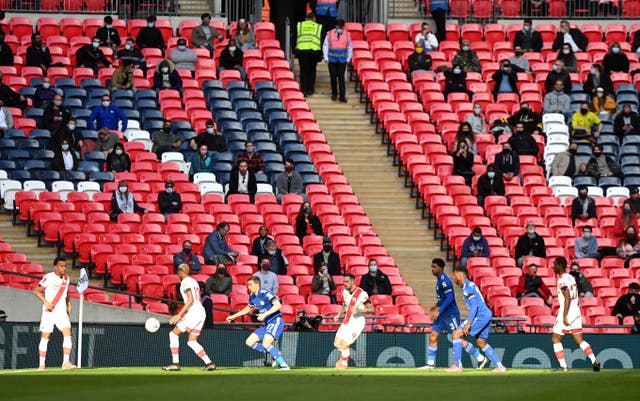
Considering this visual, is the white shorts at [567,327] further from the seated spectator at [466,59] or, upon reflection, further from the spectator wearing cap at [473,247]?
the seated spectator at [466,59]

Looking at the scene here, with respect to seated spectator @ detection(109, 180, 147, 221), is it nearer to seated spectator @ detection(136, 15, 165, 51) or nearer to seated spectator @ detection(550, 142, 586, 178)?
seated spectator @ detection(136, 15, 165, 51)

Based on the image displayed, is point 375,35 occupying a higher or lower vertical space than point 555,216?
higher

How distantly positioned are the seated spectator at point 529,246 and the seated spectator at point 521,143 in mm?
3526

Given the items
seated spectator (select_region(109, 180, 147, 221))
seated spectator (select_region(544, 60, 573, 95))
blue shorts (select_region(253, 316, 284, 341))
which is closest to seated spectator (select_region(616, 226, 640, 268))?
seated spectator (select_region(544, 60, 573, 95))

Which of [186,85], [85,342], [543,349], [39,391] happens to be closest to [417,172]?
[186,85]

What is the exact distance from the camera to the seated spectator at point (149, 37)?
118ft

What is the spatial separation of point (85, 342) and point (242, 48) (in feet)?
45.3

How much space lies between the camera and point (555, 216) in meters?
32.3

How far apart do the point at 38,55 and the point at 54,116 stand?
2.82m

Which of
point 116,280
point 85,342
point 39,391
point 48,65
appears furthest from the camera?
point 48,65

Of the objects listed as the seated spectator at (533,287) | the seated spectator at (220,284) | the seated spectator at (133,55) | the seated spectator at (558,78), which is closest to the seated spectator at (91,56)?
the seated spectator at (133,55)

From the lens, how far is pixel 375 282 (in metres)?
28.9

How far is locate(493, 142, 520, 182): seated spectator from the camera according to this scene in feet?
108

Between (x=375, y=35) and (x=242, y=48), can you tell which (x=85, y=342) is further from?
(x=375, y=35)
